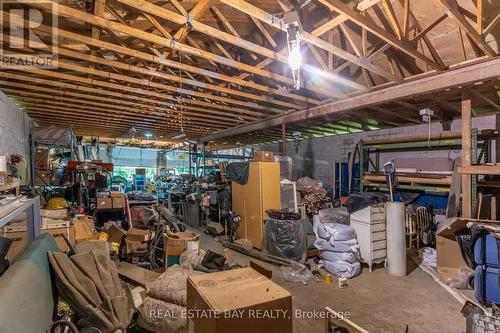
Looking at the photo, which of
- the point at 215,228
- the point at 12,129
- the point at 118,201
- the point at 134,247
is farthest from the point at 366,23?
the point at 12,129

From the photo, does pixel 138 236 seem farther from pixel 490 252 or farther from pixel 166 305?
pixel 490 252

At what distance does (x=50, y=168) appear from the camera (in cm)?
588

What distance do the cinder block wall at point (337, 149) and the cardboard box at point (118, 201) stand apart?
18.8 ft

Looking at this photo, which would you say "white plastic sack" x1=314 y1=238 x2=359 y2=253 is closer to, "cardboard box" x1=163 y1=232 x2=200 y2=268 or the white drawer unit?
the white drawer unit

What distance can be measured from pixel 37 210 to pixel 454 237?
5114 mm

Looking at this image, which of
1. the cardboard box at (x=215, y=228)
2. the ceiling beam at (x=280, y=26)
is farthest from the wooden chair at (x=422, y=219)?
the cardboard box at (x=215, y=228)

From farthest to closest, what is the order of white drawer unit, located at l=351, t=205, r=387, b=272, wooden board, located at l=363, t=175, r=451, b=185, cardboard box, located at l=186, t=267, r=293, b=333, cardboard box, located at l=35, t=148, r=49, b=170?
1. cardboard box, located at l=35, t=148, r=49, b=170
2. wooden board, located at l=363, t=175, r=451, b=185
3. white drawer unit, located at l=351, t=205, r=387, b=272
4. cardboard box, located at l=186, t=267, r=293, b=333

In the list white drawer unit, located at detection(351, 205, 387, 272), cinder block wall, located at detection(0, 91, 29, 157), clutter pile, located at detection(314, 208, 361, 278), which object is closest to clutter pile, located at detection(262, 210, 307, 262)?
clutter pile, located at detection(314, 208, 361, 278)

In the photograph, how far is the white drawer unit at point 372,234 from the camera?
371 centimetres

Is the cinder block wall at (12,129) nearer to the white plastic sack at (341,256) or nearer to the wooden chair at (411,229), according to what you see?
the white plastic sack at (341,256)

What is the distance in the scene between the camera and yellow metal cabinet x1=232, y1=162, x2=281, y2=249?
4.70 m

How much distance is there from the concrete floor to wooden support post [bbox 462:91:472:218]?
1086 millimetres

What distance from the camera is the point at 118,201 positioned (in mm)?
5344

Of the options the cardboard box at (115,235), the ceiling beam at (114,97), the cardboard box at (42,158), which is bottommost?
the cardboard box at (115,235)
